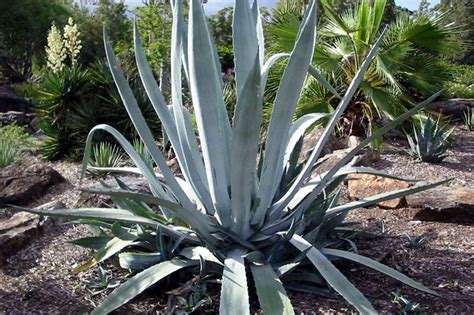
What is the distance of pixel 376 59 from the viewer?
6996mm

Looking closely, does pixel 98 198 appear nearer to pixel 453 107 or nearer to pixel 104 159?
pixel 104 159

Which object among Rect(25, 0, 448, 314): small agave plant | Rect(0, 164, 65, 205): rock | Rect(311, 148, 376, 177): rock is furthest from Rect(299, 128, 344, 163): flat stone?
Rect(25, 0, 448, 314): small agave plant

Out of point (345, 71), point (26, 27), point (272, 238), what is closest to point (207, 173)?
point (272, 238)

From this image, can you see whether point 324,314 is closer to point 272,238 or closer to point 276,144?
point 272,238

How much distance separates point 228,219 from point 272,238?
227 mm

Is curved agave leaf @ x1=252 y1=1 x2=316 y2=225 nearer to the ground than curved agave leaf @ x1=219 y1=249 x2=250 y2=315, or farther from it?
farther from it

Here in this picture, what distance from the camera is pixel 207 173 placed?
2686 millimetres

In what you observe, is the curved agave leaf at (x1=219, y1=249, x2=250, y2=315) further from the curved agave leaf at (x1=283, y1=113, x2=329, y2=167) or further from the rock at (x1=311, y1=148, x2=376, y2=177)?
the rock at (x1=311, y1=148, x2=376, y2=177)

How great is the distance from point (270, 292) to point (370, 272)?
805 millimetres

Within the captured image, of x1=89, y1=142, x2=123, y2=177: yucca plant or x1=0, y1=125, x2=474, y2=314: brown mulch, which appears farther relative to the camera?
Answer: x1=89, y1=142, x2=123, y2=177: yucca plant

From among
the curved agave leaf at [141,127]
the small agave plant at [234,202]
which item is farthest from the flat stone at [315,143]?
the curved agave leaf at [141,127]

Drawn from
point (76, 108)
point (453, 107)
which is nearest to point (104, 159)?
point (76, 108)

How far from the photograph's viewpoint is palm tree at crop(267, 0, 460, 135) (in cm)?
696

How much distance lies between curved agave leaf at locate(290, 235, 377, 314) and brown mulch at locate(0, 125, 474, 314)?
0.19 meters
